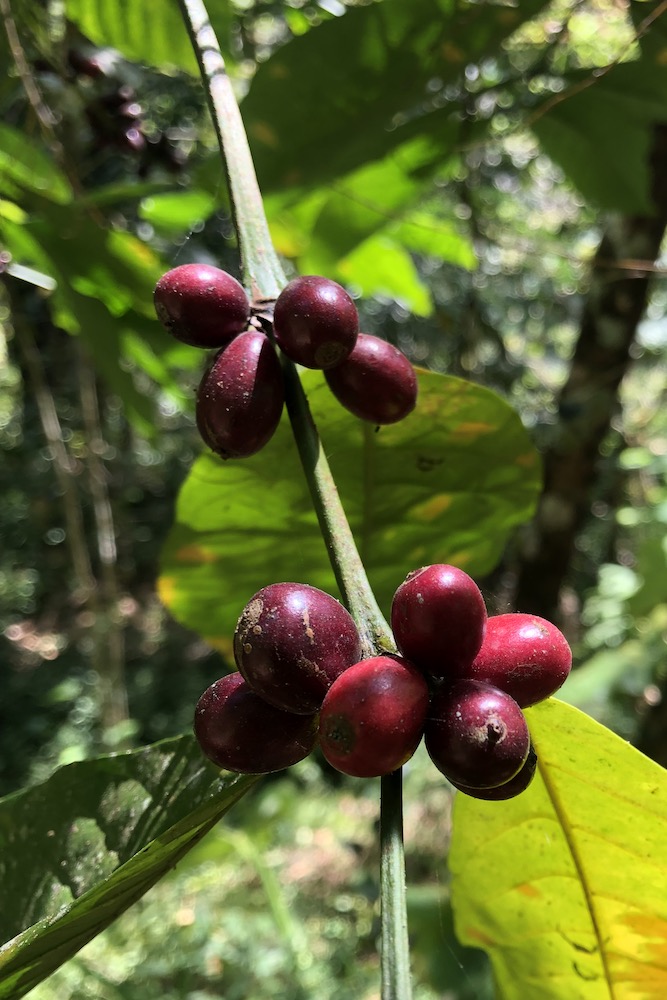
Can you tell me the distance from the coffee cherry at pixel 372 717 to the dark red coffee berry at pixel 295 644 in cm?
1

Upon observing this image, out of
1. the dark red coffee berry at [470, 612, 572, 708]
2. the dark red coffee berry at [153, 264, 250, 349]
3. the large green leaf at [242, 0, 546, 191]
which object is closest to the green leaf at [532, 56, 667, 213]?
the large green leaf at [242, 0, 546, 191]

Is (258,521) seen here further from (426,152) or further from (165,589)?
(426,152)

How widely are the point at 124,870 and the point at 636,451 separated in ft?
9.15

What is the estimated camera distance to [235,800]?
0.40 metres

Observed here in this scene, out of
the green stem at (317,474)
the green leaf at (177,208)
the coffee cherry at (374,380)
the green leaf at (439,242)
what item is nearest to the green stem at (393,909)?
the green stem at (317,474)

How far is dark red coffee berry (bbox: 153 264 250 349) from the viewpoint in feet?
1.40

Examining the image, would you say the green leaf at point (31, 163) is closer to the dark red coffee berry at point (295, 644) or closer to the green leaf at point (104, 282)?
the green leaf at point (104, 282)

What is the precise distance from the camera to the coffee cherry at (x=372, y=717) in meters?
0.31

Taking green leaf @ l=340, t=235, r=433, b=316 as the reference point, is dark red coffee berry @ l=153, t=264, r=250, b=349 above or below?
above

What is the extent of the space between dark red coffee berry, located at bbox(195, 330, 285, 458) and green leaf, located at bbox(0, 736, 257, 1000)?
18 centimetres

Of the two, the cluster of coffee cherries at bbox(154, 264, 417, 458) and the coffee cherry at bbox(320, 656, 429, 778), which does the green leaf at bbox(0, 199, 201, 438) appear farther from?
the coffee cherry at bbox(320, 656, 429, 778)

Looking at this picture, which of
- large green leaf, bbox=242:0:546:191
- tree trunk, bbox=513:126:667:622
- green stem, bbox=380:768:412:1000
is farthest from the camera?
tree trunk, bbox=513:126:667:622

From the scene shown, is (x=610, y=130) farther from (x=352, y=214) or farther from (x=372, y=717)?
(x=372, y=717)

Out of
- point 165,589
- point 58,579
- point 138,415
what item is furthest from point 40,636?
point 165,589
